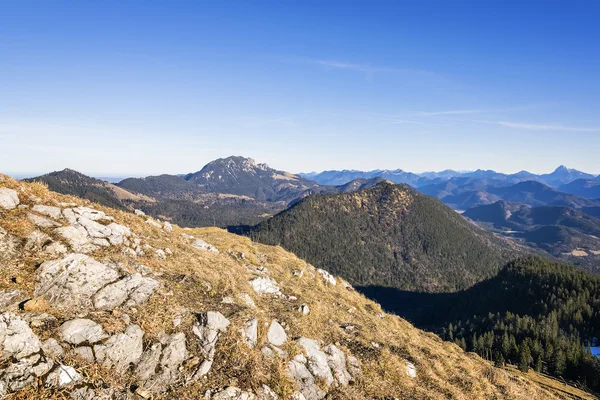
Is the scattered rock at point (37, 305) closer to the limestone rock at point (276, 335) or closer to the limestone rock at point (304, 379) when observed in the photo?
the limestone rock at point (276, 335)

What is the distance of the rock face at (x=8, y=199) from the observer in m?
14.6

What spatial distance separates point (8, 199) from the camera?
1507 cm

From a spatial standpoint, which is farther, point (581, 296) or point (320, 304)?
point (581, 296)

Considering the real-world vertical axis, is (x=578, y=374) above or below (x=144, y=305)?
below

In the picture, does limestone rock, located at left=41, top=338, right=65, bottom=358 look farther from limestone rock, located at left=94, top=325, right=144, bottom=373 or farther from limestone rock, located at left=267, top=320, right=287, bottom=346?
limestone rock, located at left=267, top=320, right=287, bottom=346

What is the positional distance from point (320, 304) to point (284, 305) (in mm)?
3125

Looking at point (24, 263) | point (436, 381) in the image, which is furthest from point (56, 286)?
point (436, 381)

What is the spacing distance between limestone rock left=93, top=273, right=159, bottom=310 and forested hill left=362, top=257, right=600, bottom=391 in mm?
75533

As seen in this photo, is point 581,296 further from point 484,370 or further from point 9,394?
point 9,394

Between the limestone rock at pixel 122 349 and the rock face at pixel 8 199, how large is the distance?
10.00m

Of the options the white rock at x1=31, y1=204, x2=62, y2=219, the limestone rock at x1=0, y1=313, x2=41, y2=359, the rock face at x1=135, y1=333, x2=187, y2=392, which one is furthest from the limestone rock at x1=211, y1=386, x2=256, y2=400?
the white rock at x1=31, y1=204, x2=62, y2=219

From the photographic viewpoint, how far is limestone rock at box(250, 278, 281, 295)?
63.2ft

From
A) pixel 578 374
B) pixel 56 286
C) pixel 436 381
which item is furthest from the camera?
pixel 578 374

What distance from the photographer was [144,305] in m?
12.1
